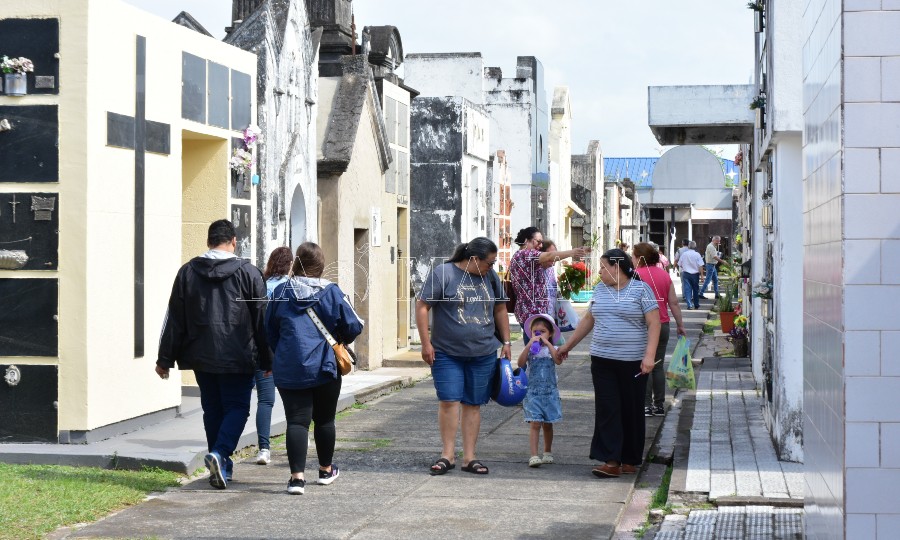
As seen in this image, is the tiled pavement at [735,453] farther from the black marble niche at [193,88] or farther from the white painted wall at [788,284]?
the black marble niche at [193,88]

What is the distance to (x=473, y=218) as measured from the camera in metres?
26.3

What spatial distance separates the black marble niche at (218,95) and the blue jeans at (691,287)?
21.0m

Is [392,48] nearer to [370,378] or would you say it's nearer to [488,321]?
[370,378]

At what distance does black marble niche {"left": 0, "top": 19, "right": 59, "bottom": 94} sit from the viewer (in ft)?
32.1

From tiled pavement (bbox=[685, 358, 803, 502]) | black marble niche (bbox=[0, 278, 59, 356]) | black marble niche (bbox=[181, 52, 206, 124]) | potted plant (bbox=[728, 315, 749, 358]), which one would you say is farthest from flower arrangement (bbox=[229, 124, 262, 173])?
potted plant (bbox=[728, 315, 749, 358])

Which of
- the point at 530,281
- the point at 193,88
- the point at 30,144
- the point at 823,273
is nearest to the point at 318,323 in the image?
the point at 530,281

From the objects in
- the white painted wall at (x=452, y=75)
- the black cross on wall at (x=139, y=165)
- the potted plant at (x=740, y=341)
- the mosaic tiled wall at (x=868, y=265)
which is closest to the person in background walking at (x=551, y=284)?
the black cross on wall at (x=139, y=165)

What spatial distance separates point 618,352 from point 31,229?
4475 mm

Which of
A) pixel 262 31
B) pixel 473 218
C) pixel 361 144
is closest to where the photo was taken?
pixel 262 31

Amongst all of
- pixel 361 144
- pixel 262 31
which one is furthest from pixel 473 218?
pixel 262 31

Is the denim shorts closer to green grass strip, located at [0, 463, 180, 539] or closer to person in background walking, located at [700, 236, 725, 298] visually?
green grass strip, located at [0, 463, 180, 539]

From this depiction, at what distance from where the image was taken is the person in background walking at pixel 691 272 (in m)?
31.2

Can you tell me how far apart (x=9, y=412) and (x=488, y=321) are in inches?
146

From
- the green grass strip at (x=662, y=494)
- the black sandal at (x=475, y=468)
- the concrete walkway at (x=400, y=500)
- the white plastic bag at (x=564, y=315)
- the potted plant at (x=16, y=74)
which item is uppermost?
the potted plant at (x=16, y=74)
